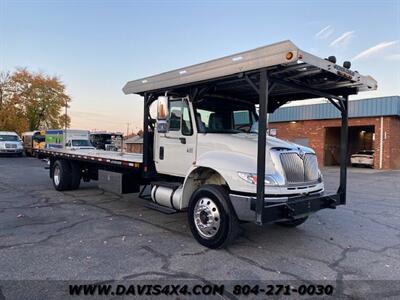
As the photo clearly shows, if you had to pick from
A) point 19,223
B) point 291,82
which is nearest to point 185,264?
point 291,82

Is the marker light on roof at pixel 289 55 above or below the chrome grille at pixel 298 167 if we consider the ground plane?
above

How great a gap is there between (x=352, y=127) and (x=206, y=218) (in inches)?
1007

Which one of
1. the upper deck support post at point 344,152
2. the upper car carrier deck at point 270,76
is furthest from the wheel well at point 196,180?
the upper deck support post at point 344,152

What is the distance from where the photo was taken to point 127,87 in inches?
287

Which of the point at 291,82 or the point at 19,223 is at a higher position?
the point at 291,82

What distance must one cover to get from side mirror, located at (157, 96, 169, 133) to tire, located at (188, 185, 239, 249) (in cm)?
142

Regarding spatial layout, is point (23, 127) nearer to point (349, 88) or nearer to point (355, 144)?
point (355, 144)

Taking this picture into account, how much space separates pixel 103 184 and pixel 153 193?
2.19 metres

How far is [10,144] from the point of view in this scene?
96.7 feet

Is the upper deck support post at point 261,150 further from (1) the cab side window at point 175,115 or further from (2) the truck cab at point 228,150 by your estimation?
(1) the cab side window at point 175,115

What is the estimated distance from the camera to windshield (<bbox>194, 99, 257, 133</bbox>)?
598 cm

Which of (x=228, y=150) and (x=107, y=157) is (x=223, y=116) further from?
(x=107, y=157)

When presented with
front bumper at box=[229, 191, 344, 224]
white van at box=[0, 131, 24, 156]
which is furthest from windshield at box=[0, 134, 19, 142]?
front bumper at box=[229, 191, 344, 224]

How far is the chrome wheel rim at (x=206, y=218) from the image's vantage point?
4.98m
